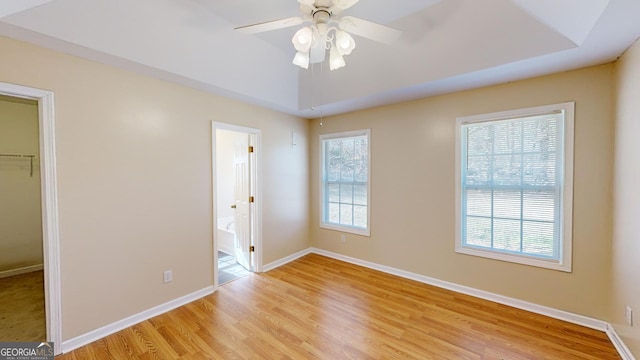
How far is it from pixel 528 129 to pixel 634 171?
0.88m

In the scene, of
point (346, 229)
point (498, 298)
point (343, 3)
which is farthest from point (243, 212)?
point (498, 298)

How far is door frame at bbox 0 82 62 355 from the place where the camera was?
190 cm

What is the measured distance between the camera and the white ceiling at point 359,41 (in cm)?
176

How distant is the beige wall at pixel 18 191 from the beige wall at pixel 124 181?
2.63 meters

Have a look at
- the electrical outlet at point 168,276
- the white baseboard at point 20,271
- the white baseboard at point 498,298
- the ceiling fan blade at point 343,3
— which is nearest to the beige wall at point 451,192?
the white baseboard at point 498,298

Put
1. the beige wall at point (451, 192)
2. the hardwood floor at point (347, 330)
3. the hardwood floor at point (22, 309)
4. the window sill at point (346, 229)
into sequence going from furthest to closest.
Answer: the window sill at point (346, 229), the beige wall at point (451, 192), the hardwood floor at point (22, 309), the hardwood floor at point (347, 330)

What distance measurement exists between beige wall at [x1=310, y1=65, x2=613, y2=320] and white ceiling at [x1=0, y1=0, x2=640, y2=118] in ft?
0.71

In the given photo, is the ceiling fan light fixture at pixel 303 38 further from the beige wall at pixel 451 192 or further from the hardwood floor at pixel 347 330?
the hardwood floor at pixel 347 330

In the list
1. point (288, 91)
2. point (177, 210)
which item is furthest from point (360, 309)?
point (288, 91)

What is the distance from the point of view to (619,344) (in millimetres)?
1998

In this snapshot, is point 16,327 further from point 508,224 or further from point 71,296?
point 508,224

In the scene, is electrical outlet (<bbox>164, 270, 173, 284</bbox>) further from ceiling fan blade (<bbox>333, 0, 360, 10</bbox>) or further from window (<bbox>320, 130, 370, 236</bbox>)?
ceiling fan blade (<bbox>333, 0, 360, 10</bbox>)

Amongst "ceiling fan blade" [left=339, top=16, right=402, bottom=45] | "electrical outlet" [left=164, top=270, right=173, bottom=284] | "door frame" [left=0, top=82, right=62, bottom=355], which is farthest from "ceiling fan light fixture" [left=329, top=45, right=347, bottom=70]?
"electrical outlet" [left=164, top=270, right=173, bottom=284]

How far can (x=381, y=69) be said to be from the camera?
2.87m
